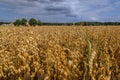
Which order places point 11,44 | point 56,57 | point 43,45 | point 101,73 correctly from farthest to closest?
point 11,44 < point 43,45 < point 56,57 < point 101,73

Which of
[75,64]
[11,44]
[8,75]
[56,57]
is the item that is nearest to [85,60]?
[75,64]

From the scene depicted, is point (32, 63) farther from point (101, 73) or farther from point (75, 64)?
point (101, 73)

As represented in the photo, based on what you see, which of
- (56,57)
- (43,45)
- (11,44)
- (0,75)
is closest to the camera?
(56,57)

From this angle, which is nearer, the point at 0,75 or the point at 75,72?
the point at 75,72

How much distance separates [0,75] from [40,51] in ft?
1.65

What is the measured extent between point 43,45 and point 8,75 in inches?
23.8

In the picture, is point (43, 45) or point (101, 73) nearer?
point (101, 73)

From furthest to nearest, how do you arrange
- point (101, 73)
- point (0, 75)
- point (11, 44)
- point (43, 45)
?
1. point (11, 44)
2. point (43, 45)
3. point (0, 75)
4. point (101, 73)

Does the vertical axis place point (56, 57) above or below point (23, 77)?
above

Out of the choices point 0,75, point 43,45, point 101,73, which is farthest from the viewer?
point 43,45

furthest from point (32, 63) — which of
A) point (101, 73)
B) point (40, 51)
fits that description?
point (101, 73)

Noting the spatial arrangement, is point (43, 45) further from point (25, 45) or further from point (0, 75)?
point (0, 75)

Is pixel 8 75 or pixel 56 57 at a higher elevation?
pixel 56 57

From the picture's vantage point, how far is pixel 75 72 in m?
2.87
